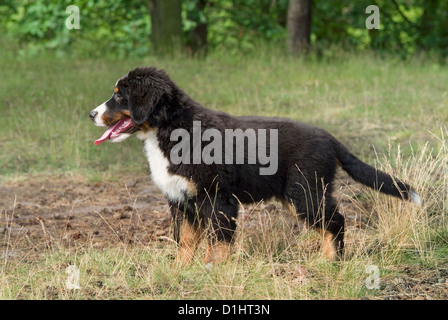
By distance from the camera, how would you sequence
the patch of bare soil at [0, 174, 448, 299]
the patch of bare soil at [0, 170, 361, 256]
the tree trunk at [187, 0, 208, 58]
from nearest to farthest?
the patch of bare soil at [0, 174, 448, 299], the patch of bare soil at [0, 170, 361, 256], the tree trunk at [187, 0, 208, 58]

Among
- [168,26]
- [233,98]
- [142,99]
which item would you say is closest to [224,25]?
[168,26]

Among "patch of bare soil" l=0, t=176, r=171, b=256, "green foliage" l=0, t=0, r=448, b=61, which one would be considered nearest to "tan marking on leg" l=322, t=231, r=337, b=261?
"patch of bare soil" l=0, t=176, r=171, b=256

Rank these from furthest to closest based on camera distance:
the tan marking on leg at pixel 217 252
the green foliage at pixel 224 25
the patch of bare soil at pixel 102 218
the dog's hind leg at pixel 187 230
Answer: the green foliage at pixel 224 25 < the dog's hind leg at pixel 187 230 < the tan marking on leg at pixel 217 252 < the patch of bare soil at pixel 102 218

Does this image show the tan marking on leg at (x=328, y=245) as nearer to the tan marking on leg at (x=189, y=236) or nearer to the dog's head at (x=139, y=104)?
the tan marking on leg at (x=189, y=236)

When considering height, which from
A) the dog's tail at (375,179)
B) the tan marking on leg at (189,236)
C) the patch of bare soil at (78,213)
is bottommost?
the patch of bare soil at (78,213)

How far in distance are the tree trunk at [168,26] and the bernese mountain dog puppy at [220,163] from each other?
9.76m

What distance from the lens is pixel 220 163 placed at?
199 inches

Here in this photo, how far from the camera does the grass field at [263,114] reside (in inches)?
180

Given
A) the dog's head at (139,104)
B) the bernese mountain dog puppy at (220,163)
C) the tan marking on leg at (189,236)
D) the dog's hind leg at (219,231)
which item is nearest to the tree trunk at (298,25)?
the bernese mountain dog puppy at (220,163)

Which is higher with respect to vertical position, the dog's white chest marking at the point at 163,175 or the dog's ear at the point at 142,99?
the dog's ear at the point at 142,99

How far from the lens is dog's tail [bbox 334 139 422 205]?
211 inches

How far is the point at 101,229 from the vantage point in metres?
6.29

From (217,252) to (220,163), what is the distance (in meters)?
0.68

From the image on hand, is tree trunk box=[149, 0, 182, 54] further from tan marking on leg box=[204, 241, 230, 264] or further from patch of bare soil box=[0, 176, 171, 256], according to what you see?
tan marking on leg box=[204, 241, 230, 264]
